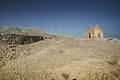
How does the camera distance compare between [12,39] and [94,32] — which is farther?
[94,32]

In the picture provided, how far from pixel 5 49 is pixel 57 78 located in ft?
27.0

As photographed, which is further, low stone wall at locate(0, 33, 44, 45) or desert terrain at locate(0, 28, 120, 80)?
low stone wall at locate(0, 33, 44, 45)

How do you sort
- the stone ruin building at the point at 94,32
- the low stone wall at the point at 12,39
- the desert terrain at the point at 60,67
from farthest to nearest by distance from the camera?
the stone ruin building at the point at 94,32 < the low stone wall at the point at 12,39 < the desert terrain at the point at 60,67

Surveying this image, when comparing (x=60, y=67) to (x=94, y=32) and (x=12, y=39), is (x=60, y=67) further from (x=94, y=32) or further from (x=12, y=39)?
(x=94, y=32)

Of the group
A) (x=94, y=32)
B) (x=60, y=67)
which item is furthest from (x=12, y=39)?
(x=94, y=32)

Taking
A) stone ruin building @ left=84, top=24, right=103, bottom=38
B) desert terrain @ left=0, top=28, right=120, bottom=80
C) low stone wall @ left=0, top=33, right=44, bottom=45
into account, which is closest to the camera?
desert terrain @ left=0, top=28, right=120, bottom=80

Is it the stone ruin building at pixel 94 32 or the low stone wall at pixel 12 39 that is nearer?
the low stone wall at pixel 12 39

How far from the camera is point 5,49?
47.5 ft

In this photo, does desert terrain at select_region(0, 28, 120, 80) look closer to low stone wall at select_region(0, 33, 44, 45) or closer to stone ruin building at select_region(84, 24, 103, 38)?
low stone wall at select_region(0, 33, 44, 45)

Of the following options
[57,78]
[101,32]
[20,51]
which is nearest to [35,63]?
[57,78]

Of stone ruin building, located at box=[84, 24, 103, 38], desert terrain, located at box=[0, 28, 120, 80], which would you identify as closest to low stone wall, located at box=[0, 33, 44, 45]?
desert terrain, located at box=[0, 28, 120, 80]

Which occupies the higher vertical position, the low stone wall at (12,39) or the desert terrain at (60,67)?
the low stone wall at (12,39)

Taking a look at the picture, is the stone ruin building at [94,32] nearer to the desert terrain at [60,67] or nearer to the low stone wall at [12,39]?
the low stone wall at [12,39]

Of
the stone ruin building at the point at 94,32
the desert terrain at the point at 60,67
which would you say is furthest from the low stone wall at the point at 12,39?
the stone ruin building at the point at 94,32
